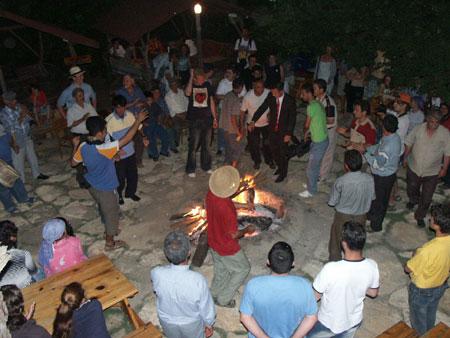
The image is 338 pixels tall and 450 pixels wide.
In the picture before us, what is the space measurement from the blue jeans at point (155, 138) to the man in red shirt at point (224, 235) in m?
4.89

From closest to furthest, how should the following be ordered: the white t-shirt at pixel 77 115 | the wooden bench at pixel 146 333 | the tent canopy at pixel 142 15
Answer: the wooden bench at pixel 146 333 → the white t-shirt at pixel 77 115 → the tent canopy at pixel 142 15

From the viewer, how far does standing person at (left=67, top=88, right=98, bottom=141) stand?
29.9ft

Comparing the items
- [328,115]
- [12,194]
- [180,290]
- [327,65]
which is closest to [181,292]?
[180,290]

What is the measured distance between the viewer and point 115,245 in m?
7.62

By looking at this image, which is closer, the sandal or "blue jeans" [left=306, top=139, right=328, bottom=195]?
the sandal

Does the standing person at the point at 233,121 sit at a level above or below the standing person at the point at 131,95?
below

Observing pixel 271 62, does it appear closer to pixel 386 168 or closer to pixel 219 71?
pixel 219 71

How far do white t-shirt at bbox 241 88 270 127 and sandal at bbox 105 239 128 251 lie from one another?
146 inches

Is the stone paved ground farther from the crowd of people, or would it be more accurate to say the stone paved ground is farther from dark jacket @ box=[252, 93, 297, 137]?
dark jacket @ box=[252, 93, 297, 137]

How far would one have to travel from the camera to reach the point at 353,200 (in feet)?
19.8

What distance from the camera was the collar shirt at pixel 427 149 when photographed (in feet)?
23.7

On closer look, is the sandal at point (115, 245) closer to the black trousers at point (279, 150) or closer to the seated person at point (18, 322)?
the seated person at point (18, 322)

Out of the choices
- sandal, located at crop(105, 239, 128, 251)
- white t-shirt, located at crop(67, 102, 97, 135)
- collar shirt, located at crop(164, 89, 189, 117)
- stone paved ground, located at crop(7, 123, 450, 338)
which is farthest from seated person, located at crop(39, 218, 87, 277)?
collar shirt, located at crop(164, 89, 189, 117)

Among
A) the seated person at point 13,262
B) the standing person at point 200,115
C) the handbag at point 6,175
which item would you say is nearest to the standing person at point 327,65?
the standing person at point 200,115
